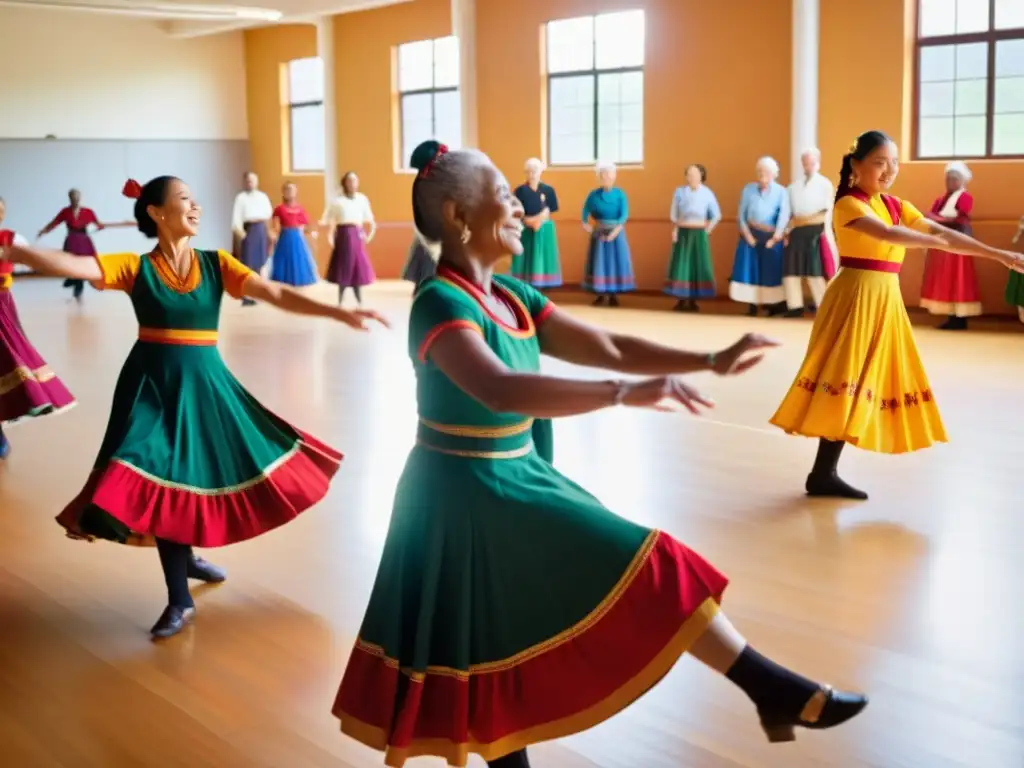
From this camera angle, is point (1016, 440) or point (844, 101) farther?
point (844, 101)

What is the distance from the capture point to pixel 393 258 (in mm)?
16797

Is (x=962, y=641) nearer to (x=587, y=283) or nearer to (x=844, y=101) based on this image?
(x=844, y=101)

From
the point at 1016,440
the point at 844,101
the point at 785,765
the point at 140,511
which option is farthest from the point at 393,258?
the point at 785,765

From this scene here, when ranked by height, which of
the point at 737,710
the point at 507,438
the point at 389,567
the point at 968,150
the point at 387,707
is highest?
the point at 968,150

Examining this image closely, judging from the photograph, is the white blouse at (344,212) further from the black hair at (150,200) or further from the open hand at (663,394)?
the open hand at (663,394)

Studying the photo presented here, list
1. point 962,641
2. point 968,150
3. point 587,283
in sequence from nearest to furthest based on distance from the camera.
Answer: point 962,641 → point 968,150 → point 587,283

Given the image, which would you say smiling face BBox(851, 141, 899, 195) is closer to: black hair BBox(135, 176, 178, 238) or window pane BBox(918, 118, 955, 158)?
black hair BBox(135, 176, 178, 238)

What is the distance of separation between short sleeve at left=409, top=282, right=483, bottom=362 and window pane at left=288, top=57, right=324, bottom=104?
1594cm

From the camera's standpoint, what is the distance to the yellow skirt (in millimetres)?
4719

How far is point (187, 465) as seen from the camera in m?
3.57

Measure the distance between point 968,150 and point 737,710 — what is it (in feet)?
29.0

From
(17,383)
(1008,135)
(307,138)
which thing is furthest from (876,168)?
(307,138)

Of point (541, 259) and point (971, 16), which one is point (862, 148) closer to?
point (971, 16)

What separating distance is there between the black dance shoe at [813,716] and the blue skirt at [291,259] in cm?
1141
